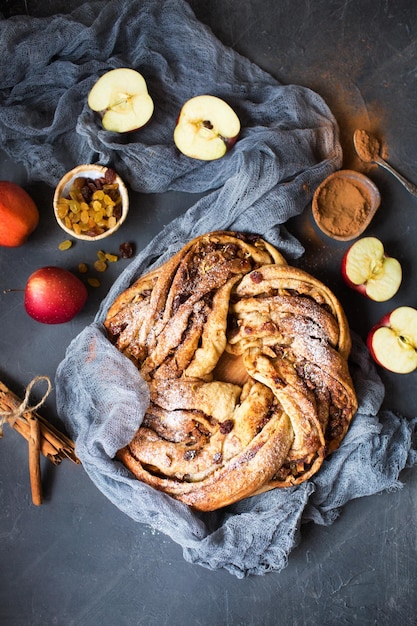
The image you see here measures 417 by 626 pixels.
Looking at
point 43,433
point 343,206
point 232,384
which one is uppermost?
point 343,206

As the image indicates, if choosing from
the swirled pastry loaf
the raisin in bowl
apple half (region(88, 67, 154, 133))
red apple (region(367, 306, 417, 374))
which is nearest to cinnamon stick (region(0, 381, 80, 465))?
the swirled pastry loaf

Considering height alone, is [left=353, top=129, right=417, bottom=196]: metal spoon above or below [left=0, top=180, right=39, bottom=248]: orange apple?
above

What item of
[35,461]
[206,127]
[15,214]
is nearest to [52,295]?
[15,214]

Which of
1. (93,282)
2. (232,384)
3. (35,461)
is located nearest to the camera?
(232,384)

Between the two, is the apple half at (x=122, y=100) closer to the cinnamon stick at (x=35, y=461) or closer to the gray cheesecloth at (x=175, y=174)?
the gray cheesecloth at (x=175, y=174)

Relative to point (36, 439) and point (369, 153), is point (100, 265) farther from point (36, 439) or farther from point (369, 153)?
point (369, 153)

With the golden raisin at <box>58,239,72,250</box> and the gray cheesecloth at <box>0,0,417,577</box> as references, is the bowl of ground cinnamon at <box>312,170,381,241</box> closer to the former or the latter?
the gray cheesecloth at <box>0,0,417,577</box>
